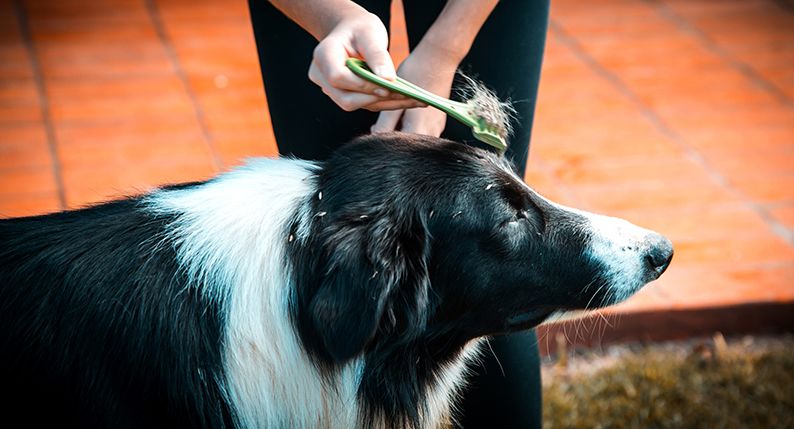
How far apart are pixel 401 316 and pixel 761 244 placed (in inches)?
87.6

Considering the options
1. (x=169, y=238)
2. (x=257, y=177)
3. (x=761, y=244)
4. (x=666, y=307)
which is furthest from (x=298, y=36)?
(x=761, y=244)

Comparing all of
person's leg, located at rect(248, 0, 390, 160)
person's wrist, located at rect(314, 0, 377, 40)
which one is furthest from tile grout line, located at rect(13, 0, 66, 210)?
person's wrist, located at rect(314, 0, 377, 40)

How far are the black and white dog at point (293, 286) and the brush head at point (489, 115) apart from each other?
0.04m

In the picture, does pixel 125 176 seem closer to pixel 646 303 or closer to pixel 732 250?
pixel 646 303

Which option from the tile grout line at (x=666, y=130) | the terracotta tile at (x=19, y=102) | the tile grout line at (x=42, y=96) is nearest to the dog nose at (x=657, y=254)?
the tile grout line at (x=666, y=130)

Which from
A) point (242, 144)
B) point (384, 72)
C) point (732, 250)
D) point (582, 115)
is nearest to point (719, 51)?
point (582, 115)

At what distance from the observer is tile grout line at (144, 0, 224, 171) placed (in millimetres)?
3955

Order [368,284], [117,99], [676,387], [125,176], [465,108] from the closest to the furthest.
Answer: [368,284] < [465,108] < [676,387] < [125,176] < [117,99]

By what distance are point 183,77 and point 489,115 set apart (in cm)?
289

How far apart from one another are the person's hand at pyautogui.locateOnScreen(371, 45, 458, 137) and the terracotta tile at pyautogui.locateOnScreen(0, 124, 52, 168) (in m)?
2.21

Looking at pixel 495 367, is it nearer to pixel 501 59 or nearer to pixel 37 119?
pixel 501 59

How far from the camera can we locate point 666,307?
3236mm

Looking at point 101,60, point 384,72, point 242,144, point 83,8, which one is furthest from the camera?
point 83,8

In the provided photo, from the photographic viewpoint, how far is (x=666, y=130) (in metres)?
4.25
